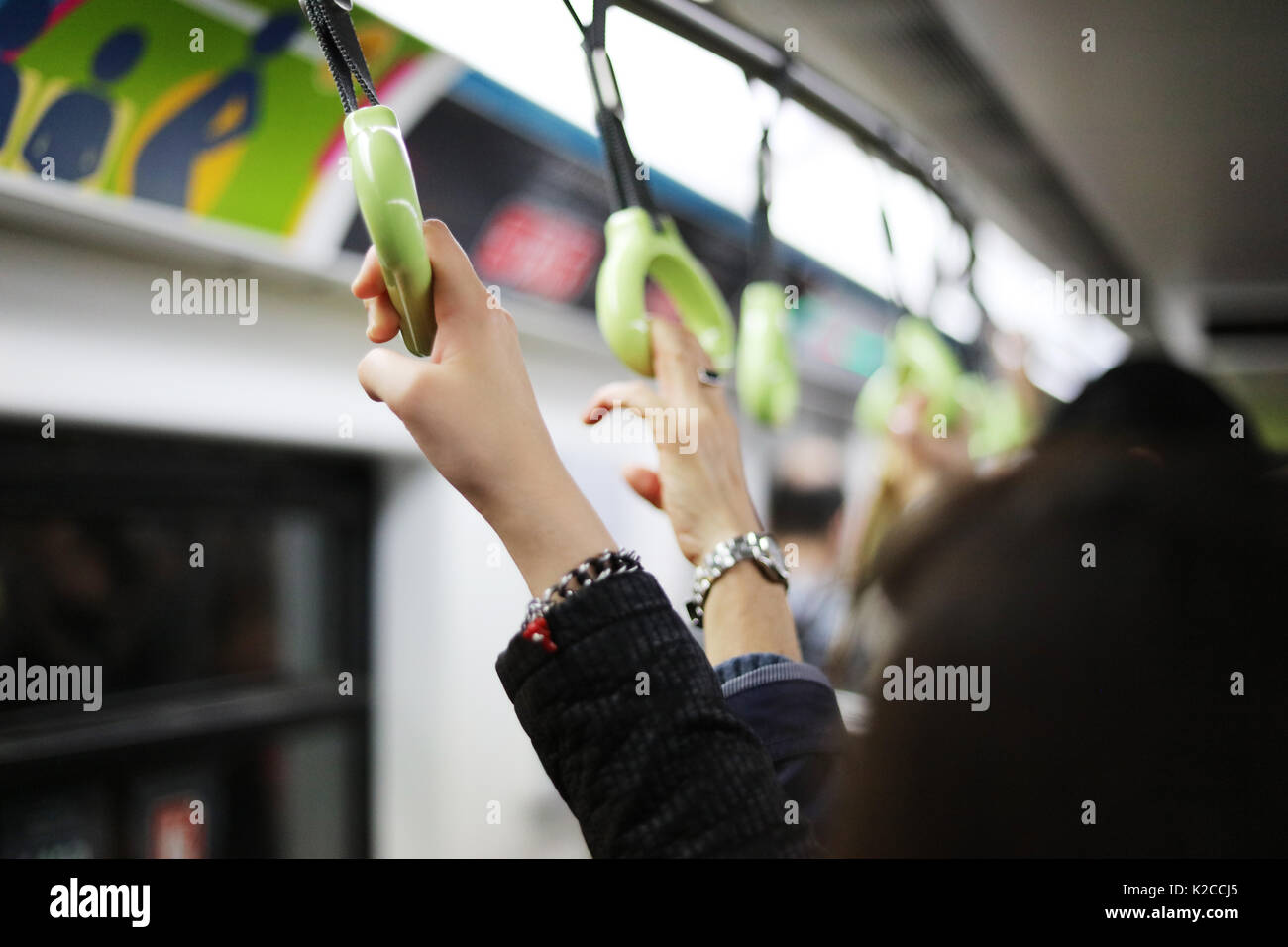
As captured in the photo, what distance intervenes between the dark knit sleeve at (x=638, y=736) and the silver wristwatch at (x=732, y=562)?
0.61ft

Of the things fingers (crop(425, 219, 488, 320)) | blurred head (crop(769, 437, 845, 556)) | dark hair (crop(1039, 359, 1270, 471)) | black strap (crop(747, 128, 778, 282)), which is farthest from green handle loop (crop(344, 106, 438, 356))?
blurred head (crop(769, 437, 845, 556))

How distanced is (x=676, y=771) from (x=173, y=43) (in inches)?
48.9

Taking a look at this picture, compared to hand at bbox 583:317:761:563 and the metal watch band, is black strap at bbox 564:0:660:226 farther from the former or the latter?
the metal watch band

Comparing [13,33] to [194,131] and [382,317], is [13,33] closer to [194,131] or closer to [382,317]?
[194,131]

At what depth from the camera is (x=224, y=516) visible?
1.73m

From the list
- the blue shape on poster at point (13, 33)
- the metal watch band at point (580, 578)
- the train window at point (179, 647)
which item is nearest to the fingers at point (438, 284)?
the metal watch band at point (580, 578)

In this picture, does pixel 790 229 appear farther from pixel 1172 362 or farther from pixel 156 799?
pixel 156 799

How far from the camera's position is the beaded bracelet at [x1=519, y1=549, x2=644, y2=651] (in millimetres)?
460

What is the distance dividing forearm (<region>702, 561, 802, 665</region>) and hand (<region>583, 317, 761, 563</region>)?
0.03m

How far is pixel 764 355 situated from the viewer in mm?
946

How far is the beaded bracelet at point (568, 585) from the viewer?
460mm

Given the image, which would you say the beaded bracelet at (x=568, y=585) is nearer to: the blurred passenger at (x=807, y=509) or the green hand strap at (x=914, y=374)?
the green hand strap at (x=914, y=374)

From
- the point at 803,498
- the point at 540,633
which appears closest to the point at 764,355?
the point at 540,633

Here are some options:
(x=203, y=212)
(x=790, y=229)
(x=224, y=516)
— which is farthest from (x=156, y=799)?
(x=790, y=229)
